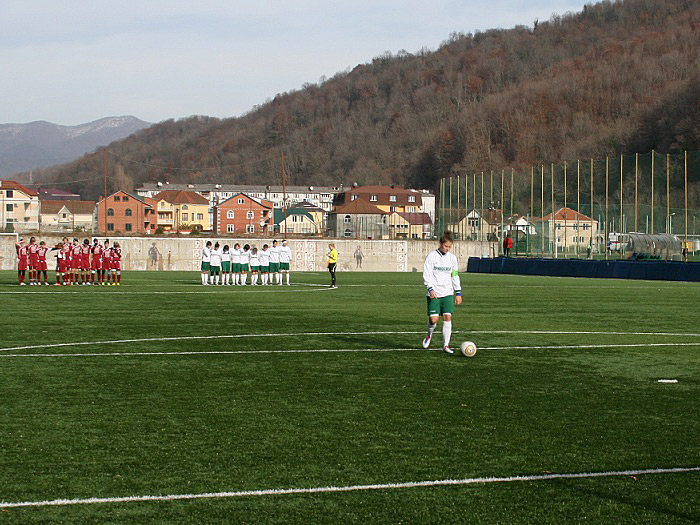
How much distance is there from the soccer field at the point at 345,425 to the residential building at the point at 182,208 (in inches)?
5750

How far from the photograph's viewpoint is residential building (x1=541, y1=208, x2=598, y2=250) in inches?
2184

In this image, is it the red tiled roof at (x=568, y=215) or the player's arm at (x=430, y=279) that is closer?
the player's arm at (x=430, y=279)

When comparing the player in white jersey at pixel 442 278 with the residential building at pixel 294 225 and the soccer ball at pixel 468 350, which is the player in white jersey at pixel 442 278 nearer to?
the soccer ball at pixel 468 350

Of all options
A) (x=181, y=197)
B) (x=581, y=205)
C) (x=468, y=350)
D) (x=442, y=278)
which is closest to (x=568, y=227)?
(x=581, y=205)

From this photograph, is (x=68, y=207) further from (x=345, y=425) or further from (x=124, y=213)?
(x=345, y=425)

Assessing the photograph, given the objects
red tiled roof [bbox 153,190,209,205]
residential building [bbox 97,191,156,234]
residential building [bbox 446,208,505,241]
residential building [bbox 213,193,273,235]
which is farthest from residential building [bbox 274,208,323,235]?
red tiled roof [bbox 153,190,209,205]

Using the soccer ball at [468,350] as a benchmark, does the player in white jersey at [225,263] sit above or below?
above

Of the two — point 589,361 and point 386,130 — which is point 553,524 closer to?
point 589,361

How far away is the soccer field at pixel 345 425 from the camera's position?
6.51 meters

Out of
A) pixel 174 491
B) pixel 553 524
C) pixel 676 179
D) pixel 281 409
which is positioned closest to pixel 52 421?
pixel 281 409

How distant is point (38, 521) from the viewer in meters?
6.02

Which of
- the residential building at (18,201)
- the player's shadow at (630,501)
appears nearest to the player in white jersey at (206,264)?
the player's shadow at (630,501)

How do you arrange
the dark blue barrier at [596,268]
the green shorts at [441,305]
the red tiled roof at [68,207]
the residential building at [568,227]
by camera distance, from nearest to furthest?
1. the green shorts at [441,305]
2. the dark blue barrier at [596,268]
3. the residential building at [568,227]
4. the red tiled roof at [68,207]

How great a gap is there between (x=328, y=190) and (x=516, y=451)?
18841 centimetres
